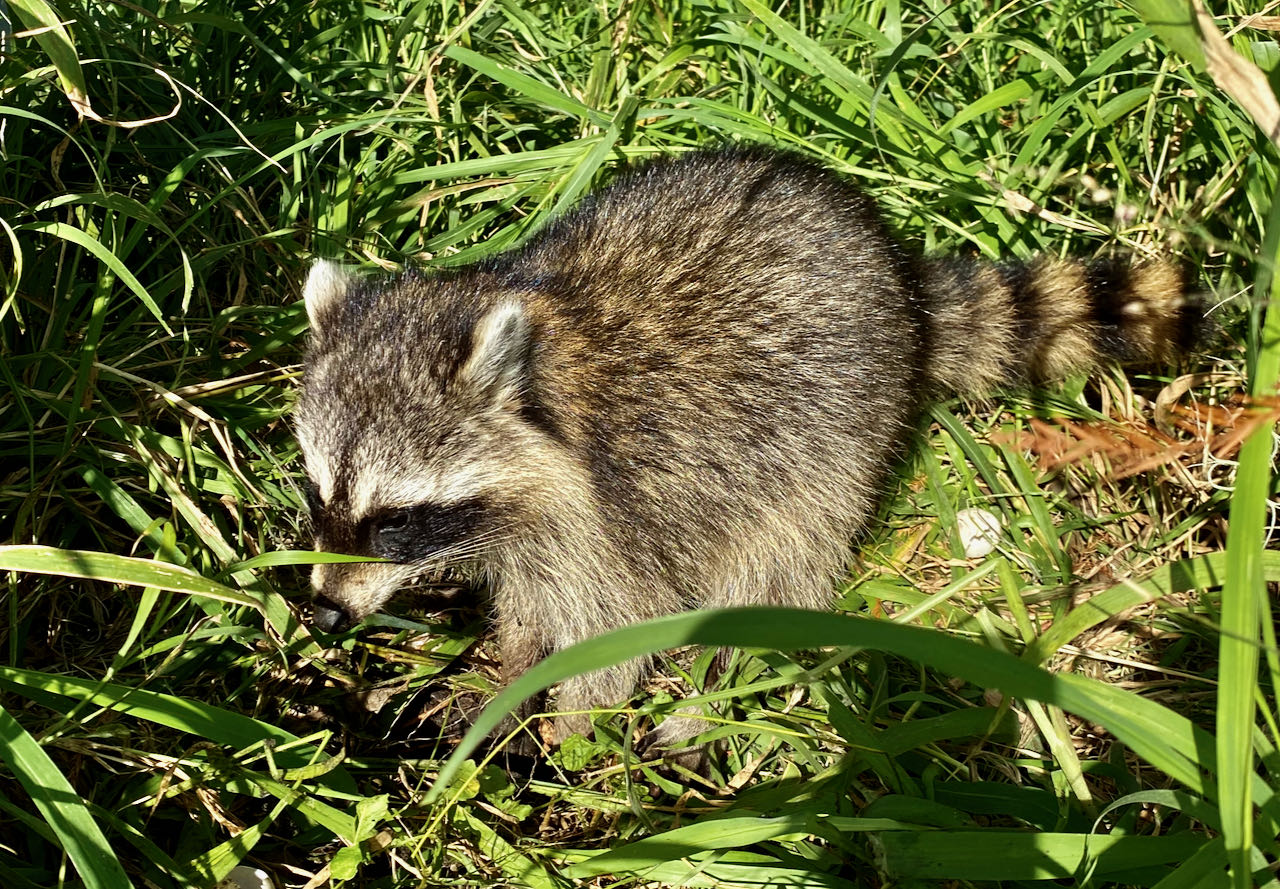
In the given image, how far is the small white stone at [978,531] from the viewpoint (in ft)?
14.1

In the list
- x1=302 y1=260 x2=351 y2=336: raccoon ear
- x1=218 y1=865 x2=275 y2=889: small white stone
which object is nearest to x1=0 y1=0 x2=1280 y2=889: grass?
x1=218 y1=865 x2=275 y2=889: small white stone

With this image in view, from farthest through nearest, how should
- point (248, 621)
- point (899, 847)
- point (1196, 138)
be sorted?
1. point (1196, 138)
2. point (248, 621)
3. point (899, 847)

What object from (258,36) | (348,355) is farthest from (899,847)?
(258,36)

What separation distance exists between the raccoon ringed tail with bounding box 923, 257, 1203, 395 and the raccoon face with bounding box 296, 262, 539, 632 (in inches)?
70.0

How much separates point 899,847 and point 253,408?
9.07 ft

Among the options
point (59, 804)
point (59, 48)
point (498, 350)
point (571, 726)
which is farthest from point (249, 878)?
point (59, 48)

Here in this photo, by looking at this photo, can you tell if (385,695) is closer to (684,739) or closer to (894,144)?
(684,739)

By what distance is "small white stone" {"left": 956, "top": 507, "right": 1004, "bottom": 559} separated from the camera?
4.31 meters

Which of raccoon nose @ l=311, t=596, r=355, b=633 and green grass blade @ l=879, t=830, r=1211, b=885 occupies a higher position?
raccoon nose @ l=311, t=596, r=355, b=633

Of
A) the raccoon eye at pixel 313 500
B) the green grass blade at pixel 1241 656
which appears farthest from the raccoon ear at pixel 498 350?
the green grass blade at pixel 1241 656

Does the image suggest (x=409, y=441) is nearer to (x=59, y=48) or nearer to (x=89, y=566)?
(x=89, y=566)

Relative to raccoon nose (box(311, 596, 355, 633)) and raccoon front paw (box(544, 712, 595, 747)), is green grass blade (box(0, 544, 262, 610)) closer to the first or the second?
raccoon nose (box(311, 596, 355, 633))

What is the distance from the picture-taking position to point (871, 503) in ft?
13.9

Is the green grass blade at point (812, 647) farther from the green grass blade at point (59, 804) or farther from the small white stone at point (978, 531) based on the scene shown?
the small white stone at point (978, 531)
